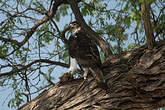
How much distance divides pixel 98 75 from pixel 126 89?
0.38 metres

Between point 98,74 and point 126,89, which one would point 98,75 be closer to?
point 98,74

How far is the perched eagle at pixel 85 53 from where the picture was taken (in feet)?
9.24

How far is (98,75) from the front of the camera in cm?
268

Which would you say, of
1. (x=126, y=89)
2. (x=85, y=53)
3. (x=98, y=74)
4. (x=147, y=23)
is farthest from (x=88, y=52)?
(x=147, y=23)

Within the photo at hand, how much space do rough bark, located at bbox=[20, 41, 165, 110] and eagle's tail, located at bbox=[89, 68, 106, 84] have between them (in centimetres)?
10

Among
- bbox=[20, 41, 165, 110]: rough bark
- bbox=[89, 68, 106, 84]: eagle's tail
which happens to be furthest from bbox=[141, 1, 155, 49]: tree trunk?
bbox=[89, 68, 106, 84]: eagle's tail

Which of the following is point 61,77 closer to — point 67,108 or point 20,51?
point 67,108

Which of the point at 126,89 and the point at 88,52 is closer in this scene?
the point at 126,89

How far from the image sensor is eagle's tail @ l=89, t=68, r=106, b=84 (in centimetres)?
263

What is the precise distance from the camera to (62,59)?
5352mm

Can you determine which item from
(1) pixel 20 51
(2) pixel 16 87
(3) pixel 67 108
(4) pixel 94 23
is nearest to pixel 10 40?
(1) pixel 20 51

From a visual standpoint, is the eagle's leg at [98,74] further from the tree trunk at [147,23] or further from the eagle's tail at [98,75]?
the tree trunk at [147,23]

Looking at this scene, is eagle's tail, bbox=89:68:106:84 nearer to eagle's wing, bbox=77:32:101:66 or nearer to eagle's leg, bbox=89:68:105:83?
eagle's leg, bbox=89:68:105:83

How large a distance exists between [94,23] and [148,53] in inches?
97.4
